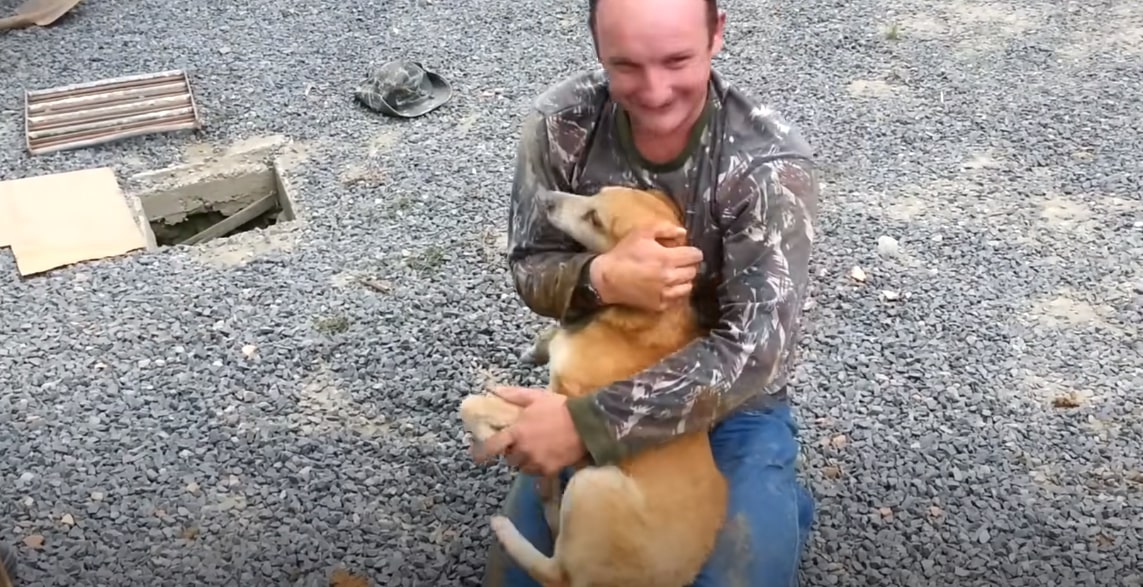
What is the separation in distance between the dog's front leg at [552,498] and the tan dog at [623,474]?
0.04 metres

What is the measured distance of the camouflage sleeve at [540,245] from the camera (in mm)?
2178

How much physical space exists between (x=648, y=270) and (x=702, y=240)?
0.83 feet

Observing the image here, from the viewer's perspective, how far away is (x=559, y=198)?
215 centimetres

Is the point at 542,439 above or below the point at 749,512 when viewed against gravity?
above

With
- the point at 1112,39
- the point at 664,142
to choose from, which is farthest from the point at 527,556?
the point at 1112,39

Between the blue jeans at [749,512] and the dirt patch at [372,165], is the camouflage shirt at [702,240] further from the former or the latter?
the dirt patch at [372,165]

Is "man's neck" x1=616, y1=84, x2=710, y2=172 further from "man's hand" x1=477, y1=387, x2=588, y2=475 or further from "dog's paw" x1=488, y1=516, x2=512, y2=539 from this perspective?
"dog's paw" x1=488, y1=516, x2=512, y2=539

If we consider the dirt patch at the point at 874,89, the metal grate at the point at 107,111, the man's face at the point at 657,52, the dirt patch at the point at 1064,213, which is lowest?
the metal grate at the point at 107,111

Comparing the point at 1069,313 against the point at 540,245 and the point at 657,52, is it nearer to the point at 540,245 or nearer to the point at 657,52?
the point at 540,245

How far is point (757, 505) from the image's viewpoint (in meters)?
2.14

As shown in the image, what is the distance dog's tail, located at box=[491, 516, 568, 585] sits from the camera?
6.96 feet

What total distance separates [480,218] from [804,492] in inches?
78.8

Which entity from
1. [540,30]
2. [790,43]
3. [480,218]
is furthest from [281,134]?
[790,43]

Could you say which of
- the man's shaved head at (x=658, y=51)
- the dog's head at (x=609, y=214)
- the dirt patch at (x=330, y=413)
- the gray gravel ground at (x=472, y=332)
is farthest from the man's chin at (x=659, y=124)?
the dirt patch at (x=330, y=413)
